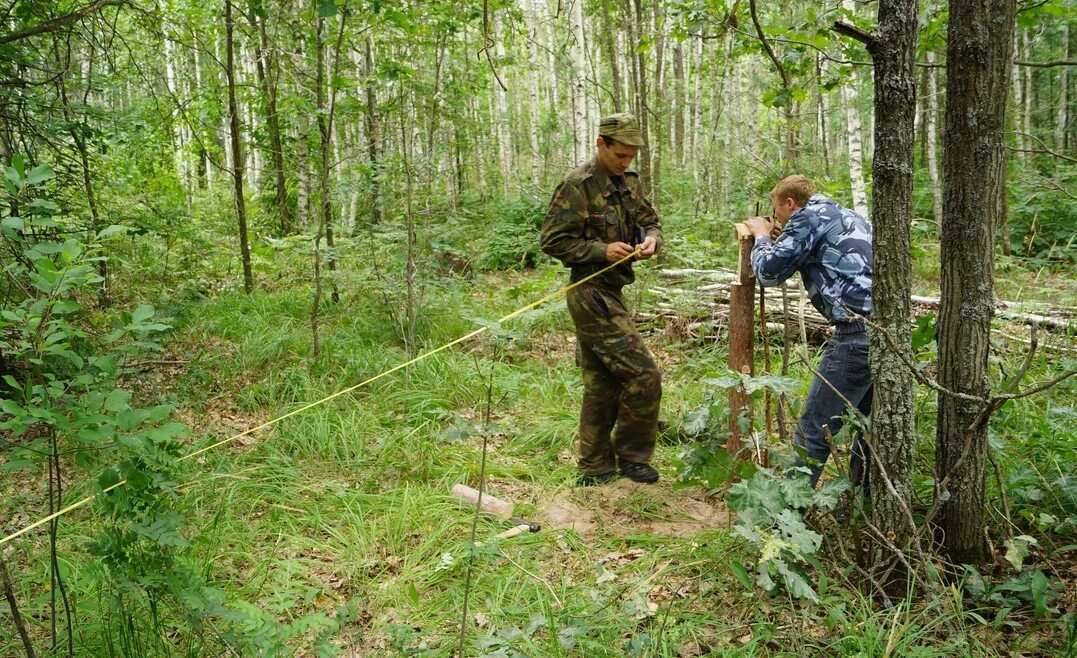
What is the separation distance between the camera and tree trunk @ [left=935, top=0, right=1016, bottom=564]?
281cm

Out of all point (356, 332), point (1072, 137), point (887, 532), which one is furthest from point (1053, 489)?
point (1072, 137)

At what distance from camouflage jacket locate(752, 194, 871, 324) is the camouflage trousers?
107cm

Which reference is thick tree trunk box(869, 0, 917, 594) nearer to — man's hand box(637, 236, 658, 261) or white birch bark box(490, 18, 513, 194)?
A: man's hand box(637, 236, 658, 261)

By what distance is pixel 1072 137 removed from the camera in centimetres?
1797

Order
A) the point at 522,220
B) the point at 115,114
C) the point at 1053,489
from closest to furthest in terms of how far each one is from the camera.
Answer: the point at 1053,489 < the point at 115,114 < the point at 522,220

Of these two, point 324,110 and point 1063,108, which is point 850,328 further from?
point 1063,108

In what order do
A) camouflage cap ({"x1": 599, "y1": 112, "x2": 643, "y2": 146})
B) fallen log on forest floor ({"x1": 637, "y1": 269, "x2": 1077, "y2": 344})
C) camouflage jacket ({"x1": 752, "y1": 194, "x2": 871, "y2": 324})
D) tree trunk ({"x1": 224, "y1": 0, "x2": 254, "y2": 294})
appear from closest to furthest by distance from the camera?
camouflage jacket ({"x1": 752, "y1": 194, "x2": 871, "y2": 324}) < camouflage cap ({"x1": 599, "y1": 112, "x2": 643, "y2": 146}) < fallen log on forest floor ({"x1": 637, "y1": 269, "x2": 1077, "y2": 344}) < tree trunk ({"x1": 224, "y1": 0, "x2": 254, "y2": 294})

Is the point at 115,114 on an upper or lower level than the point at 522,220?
upper

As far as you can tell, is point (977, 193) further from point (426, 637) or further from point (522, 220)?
point (522, 220)

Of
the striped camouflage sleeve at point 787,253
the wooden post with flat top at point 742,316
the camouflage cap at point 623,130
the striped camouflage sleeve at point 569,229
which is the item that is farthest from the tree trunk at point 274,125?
the striped camouflage sleeve at point 787,253

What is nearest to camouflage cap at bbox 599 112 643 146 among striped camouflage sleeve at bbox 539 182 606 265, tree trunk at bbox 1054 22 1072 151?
striped camouflage sleeve at bbox 539 182 606 265

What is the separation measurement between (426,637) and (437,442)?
6.95ft

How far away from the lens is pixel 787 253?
11.7 feet

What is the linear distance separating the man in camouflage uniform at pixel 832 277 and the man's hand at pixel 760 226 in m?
0.12
